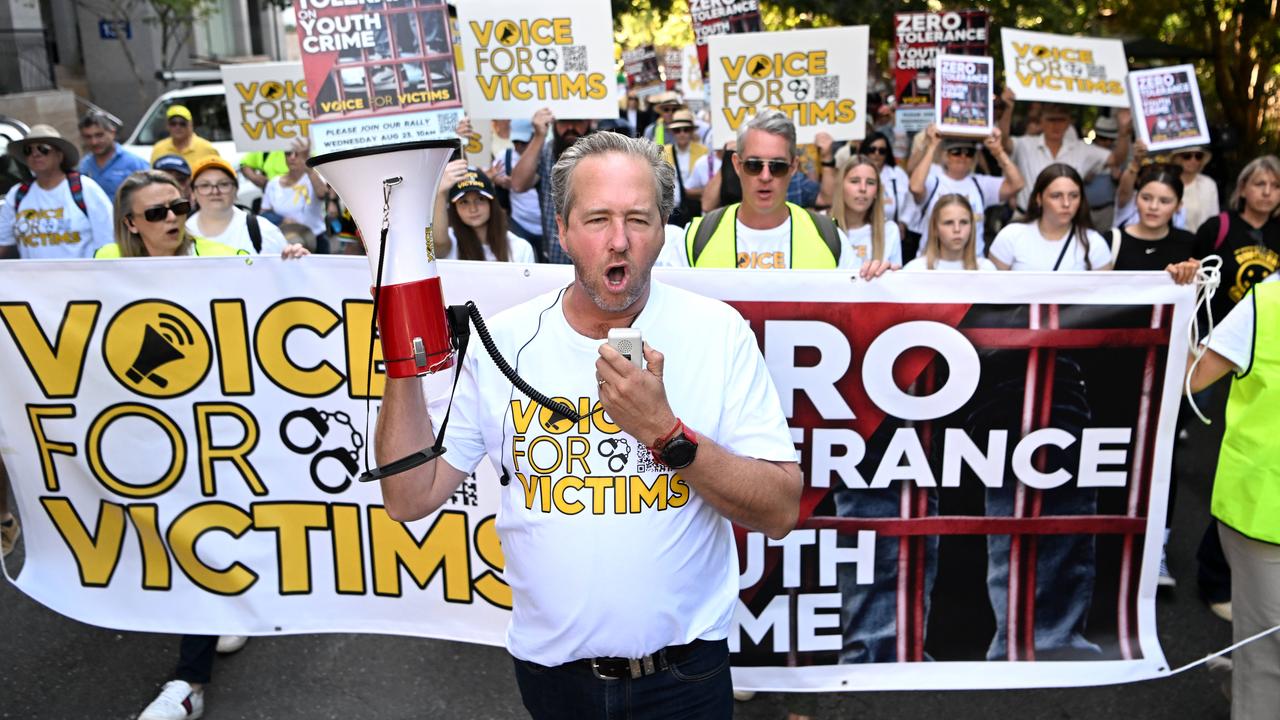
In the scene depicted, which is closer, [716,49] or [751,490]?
[751,490]

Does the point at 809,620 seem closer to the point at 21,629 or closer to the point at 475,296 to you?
the point at 475,296

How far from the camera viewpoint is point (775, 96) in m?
6.43

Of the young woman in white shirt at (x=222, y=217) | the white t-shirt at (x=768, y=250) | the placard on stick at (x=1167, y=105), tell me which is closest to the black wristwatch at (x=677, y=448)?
the white t-shirt at (x=768, y=250)

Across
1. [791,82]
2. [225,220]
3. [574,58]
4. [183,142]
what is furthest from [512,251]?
[183,142]

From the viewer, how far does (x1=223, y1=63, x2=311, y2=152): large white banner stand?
24.6 feet

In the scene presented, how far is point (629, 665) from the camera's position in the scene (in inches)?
87.1

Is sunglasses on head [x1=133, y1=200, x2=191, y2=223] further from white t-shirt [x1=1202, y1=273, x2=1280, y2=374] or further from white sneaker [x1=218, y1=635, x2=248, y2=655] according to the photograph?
white t-shirt [x1=1202, y1=273, x2=1280, y2=374]

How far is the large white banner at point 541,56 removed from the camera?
6387mm

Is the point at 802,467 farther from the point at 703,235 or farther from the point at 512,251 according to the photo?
the point at 512,251

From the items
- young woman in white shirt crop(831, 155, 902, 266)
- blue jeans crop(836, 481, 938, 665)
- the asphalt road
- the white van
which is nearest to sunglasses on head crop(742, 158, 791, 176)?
blue jeans crop(836, 481, 938, 665)

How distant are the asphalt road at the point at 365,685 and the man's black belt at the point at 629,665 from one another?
1719mm

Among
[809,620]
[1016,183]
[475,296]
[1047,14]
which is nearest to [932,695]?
[809,620]

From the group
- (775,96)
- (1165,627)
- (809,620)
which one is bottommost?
(1165,627)

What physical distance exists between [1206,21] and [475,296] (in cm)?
1664
